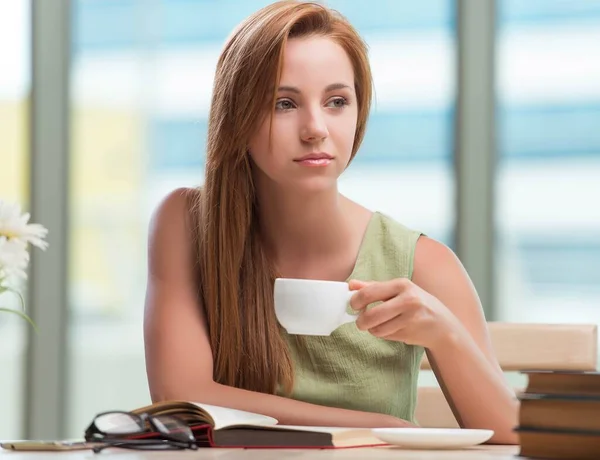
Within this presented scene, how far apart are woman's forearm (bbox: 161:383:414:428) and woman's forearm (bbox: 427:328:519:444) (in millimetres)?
132

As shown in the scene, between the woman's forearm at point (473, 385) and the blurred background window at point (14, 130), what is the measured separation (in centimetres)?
236

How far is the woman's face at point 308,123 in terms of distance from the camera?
5.08ft

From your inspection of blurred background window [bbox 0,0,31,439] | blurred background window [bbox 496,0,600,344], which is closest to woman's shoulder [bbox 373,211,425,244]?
blurred background window [bbox 496,0,600,344]

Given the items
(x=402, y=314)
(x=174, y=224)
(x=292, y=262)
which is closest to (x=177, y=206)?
(x=174, y=224)

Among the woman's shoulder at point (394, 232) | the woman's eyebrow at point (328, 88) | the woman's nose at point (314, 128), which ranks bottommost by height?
the woman's shoulder at point (394, 232)

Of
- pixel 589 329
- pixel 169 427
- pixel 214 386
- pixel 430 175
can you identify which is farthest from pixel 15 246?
pixel 430 175

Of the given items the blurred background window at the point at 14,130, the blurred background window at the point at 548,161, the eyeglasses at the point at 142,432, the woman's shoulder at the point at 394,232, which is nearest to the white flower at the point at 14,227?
the eyeglasses at the point at 142,432

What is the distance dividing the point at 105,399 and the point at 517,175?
5.47 ft

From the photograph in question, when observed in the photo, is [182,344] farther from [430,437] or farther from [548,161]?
[548,161]

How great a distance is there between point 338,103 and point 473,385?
1.68 ft

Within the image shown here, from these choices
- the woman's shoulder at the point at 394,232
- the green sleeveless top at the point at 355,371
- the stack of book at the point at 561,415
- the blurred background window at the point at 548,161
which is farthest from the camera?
the blurred background window at the point at 548,161

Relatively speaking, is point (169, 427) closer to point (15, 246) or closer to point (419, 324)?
point (15, 246)

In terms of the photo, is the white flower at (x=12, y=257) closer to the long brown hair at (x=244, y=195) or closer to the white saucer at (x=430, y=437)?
the white saucer at (x=430, y=437)

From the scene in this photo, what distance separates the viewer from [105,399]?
137 inches
